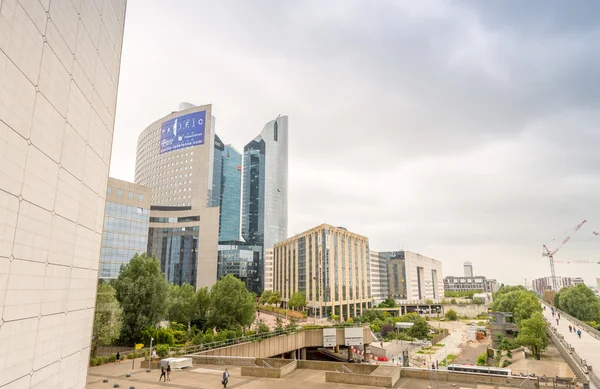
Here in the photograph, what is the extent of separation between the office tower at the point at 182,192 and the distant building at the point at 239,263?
2301cm

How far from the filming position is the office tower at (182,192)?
112688 millimetres

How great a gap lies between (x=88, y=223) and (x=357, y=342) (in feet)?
140

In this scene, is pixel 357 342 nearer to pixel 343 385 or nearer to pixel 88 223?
pixel 343 385

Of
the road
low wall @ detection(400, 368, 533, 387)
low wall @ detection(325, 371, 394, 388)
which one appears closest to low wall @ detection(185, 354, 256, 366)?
low wall @ detection(325, 371, 394, 388)

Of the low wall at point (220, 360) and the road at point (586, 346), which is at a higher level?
the low wall at point (220, 360)

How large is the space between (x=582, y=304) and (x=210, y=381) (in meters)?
103

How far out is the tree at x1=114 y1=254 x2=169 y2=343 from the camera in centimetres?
4162

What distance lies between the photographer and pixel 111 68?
67.1 feet

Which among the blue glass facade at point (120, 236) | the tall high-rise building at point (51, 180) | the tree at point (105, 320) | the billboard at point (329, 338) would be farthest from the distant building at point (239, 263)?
the tall high-rise building at point (51, 180)

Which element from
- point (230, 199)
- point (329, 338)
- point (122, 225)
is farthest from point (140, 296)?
point (230, 199)

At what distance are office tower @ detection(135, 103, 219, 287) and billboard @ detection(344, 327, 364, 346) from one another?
6960 cm

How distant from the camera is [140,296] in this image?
140 ft

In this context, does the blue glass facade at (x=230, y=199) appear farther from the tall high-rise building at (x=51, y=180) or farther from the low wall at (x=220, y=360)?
the tall high-rise building at (x=51, y=180)

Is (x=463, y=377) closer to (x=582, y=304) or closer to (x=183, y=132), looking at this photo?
(x=582, y=304)
